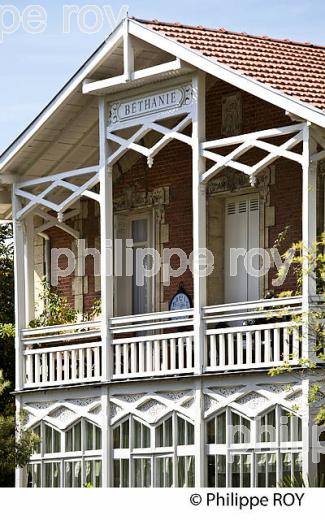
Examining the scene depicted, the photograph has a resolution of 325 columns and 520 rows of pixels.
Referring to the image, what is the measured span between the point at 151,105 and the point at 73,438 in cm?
571

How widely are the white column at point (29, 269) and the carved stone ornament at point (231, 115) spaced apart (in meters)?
3.86

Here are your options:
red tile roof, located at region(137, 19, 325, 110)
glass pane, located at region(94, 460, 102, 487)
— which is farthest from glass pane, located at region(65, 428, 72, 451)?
red tile roof, located at region(137, 19, 325, 110)

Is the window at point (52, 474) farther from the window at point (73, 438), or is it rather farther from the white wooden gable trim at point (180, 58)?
the white wooden gable trim at point (180, 58)

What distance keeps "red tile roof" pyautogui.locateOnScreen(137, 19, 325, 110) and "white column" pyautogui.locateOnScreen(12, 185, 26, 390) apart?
4.56 metres

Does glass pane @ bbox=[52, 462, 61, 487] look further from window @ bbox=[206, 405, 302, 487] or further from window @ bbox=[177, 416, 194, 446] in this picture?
window @ bbox=[206, 405, 302, 487]

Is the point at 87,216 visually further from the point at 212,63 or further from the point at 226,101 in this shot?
the point at 212,63

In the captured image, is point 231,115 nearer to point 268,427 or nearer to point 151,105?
point 151,105

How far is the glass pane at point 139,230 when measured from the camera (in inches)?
1142

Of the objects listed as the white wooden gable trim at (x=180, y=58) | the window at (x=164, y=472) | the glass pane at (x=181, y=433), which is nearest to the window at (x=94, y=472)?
the window at (x=164, y=472)

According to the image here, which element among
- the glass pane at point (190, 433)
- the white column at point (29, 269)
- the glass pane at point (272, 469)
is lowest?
the glass pane at point (272, 469)

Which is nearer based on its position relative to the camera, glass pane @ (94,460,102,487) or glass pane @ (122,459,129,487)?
glass pane @ (122,459,129,487)

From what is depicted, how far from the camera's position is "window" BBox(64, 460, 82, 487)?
26.8 m
